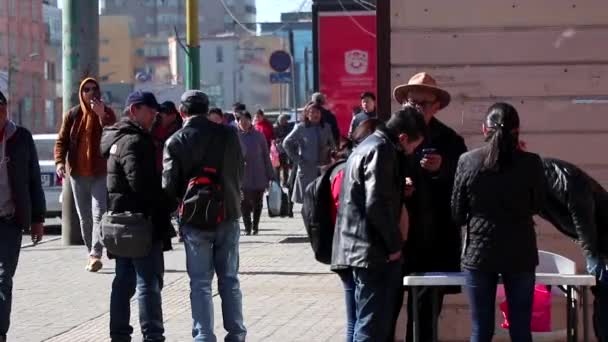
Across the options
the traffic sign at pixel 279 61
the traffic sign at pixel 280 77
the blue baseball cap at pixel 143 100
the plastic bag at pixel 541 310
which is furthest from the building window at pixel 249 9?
the plastic bag at pixel 541 310

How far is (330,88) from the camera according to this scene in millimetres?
28312

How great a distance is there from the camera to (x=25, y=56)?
305 ft

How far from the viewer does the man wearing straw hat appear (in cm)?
878

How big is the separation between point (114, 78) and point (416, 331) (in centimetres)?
11891

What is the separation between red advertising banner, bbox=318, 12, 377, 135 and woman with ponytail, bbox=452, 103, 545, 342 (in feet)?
62.9

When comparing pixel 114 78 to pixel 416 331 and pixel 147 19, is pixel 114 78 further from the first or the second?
pixel 416 331

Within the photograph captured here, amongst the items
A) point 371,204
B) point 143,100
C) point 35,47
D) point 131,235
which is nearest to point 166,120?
point 143,100

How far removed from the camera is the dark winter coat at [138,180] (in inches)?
379

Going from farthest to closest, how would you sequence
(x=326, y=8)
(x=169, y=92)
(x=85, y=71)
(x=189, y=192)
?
(x=169, y=92)
(x=326, y=8)
(x=85, y=71)
(x=189, y=192)

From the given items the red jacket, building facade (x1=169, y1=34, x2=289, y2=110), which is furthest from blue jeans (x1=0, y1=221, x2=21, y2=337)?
building facade (x1=169, y1=34, x2=289, y2=110)

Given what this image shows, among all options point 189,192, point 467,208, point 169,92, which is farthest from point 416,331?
point 169,92

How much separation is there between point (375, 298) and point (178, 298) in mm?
4761

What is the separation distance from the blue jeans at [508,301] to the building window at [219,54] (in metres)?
117

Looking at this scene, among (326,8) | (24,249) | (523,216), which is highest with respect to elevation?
(326,8)
